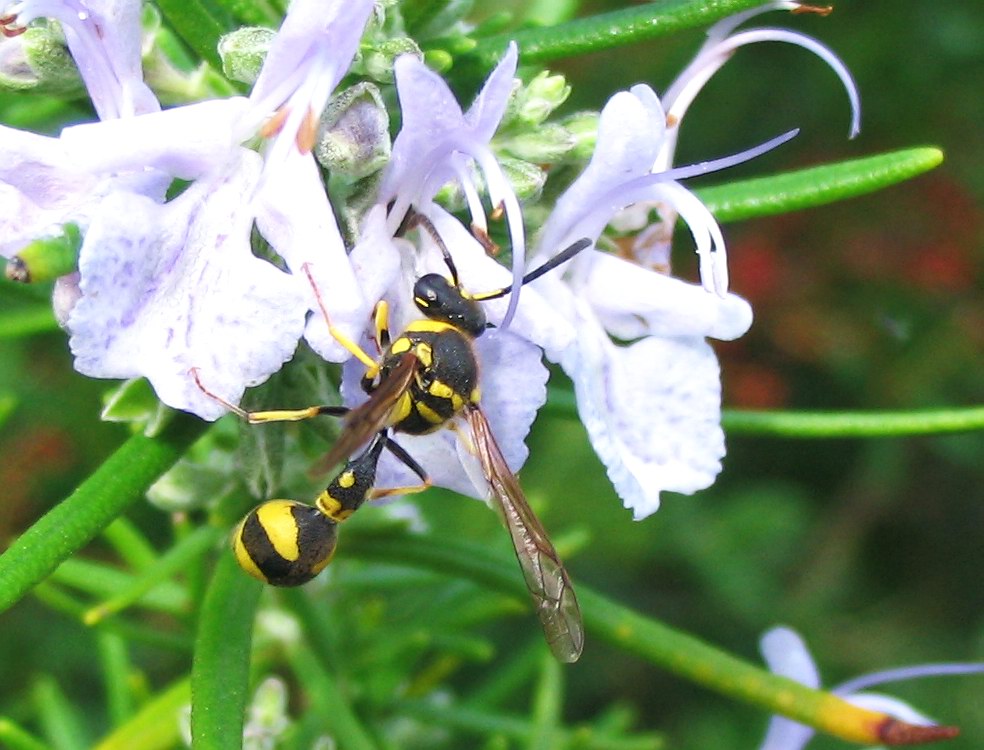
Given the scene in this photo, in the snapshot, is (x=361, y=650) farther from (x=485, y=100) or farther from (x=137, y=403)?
(x=485, y=100)

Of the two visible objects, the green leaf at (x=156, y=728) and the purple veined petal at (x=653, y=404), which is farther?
the green leaf at (x=156, y=728)

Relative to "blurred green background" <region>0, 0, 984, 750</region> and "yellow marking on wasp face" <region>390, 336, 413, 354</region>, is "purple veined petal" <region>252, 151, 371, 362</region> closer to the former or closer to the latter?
"yellow marking on wasp face" <region>390, 336, 413, 354</region>

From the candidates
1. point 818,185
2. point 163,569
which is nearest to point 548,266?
point 818,185

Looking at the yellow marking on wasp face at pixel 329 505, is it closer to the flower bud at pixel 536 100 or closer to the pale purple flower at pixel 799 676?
the flower bud at pixel 536 100

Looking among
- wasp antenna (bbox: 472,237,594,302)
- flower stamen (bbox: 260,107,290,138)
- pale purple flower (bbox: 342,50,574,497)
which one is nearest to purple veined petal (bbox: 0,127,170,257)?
flower stamen (bbox: 260,107,290,138)

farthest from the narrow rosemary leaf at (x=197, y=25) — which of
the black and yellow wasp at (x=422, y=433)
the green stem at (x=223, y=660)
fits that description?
the green stem at (x=223, y=660)

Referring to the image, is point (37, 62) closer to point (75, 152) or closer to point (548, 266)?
point (75, 152)
